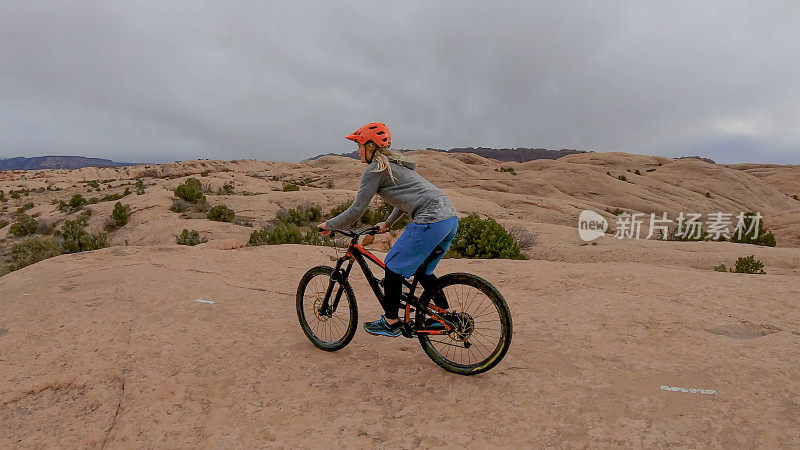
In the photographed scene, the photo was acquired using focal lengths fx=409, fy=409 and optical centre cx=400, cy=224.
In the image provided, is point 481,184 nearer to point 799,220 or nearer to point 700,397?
point 799,220

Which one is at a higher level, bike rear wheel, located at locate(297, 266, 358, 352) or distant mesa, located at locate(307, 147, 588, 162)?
distant mesa, located at locate(307, 147, 588, 162)

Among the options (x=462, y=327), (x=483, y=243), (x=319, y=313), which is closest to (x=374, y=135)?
(x=462, y=327)

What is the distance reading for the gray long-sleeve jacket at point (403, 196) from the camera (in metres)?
3.32

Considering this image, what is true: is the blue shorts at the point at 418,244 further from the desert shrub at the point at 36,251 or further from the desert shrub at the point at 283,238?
the desert shrub at the point at 36,251

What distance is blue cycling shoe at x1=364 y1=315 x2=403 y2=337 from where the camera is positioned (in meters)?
3.66

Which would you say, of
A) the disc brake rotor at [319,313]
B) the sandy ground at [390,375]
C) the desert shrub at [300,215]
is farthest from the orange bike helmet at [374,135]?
the desert shrub at [300,215]

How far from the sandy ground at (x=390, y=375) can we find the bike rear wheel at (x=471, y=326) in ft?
0.57

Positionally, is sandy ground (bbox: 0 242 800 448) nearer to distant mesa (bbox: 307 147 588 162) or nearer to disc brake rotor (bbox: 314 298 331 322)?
disc brake rotor (bbox: 314 298 331 322)

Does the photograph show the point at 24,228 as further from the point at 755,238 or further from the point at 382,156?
the point at 755,238

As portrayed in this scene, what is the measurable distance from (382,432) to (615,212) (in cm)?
2750

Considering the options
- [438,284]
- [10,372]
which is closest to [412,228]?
[438,284]

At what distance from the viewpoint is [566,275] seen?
667 centimetres

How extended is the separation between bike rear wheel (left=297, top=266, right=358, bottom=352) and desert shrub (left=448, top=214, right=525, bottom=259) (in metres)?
6.59

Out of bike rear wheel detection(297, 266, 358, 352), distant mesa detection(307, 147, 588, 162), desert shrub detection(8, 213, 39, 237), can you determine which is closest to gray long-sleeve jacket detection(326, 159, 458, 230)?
bike rear wheel detection(297, 266, 358, 352)
